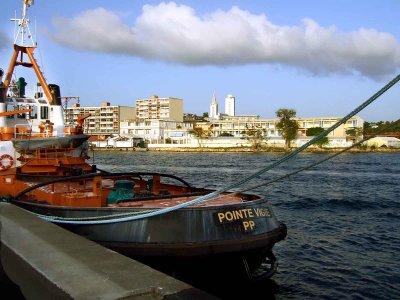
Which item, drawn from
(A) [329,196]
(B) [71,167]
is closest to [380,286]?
(B) [71,167]

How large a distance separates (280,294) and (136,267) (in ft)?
19.4

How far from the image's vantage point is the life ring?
16.8 meters

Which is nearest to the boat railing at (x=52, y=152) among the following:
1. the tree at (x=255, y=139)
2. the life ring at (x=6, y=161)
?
the life ring at (x=6, y=161)

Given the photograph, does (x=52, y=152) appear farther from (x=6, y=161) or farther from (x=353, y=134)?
(x=353, y=134)

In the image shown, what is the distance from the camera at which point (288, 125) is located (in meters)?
124

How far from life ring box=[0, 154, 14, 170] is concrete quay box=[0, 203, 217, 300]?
33.1 feet

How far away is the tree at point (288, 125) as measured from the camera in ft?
395

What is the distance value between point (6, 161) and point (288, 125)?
112422mm

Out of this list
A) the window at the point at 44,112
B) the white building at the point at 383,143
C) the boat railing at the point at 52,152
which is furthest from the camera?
the white building at the point at 383,143

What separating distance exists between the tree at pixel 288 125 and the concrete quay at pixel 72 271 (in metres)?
116

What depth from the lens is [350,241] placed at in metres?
15.2

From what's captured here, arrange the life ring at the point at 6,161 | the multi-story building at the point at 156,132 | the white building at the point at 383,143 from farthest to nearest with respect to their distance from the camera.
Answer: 1. the multi-story building at the point at 156,132
2. the white building at the point at 383,143
3. the life ring at the point at 6,161

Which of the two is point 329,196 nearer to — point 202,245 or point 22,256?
point 202,245

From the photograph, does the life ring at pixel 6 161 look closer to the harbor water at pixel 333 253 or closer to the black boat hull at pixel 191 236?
the black boat hull at pixel 191 236
